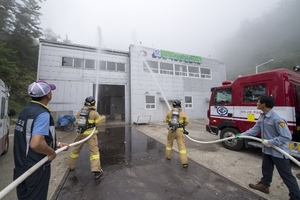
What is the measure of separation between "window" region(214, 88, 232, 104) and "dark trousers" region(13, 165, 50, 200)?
579 cm

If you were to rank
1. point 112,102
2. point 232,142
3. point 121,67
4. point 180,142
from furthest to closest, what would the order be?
point 112,102 → point 121,67 → point 232,142 → point 180,142

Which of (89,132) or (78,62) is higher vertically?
(78,62)

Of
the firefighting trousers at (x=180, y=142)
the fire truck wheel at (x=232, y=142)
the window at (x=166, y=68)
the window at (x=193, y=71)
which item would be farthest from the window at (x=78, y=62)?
the fire truck wheel at (x=232, y=142)

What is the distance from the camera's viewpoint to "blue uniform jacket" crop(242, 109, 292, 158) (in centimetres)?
237

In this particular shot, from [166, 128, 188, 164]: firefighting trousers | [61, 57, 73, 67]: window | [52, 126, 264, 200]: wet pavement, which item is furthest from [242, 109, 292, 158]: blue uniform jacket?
[61, 57, 73, 67]: window

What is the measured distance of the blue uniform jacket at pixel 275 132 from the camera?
2.37 m

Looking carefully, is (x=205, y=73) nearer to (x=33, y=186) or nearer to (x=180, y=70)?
(x=180, y=70)

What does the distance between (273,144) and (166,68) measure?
41.3 feet

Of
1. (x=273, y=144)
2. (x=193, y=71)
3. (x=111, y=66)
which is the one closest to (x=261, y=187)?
Result: (x=273, y=144)

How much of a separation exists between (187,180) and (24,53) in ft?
77.8

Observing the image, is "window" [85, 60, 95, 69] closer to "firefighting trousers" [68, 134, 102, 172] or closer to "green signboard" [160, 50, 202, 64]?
"green signboard" [160, 50, 202, 64]

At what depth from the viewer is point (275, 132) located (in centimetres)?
256

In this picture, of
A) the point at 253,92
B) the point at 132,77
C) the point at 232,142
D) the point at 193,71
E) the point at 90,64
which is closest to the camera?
the point at 253,92

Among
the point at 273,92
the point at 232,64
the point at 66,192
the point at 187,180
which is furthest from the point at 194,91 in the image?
the point at 232,64
